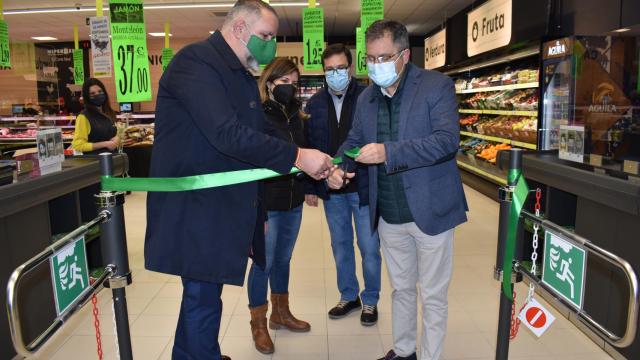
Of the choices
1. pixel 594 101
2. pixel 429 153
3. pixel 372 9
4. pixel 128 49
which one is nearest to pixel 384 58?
pixel 429 153

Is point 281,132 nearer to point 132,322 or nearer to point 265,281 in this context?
point 265,281

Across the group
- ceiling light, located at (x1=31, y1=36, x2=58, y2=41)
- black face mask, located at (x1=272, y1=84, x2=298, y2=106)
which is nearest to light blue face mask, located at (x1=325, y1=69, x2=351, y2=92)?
black face mask, located at (x1=272, y1=84, x2=298, y2=106)

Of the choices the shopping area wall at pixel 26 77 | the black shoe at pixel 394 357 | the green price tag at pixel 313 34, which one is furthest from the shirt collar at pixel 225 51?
the shopping area wall at pixel 26 77

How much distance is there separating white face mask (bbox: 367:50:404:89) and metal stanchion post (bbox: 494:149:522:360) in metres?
0.67

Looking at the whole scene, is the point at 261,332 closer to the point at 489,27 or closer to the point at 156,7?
the point at 489,27

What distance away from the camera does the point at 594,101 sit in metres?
4.21

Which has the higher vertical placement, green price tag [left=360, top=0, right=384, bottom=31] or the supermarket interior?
green price tag [left=360, top=0, right=384, bottom=31]

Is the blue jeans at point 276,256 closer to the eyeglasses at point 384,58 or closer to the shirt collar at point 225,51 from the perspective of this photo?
the eyeglasses at point 384,58

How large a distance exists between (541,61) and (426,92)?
401 cm

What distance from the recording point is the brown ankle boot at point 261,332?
9.63 feet

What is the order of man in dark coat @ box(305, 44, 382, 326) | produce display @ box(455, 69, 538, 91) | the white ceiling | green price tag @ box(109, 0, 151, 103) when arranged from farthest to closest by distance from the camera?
the white ceiling < produce display @ box(455, 69, 538, 91) < green price tag @ box(109, 0, 151, 103) < man in dark coat @ box(305, 44, 382, 326)

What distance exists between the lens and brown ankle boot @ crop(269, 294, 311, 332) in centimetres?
319

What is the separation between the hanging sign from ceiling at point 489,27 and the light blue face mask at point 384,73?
15.1ft

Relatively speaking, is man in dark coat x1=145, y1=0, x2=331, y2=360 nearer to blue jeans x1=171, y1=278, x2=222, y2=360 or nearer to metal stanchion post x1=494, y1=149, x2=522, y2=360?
blue jeans x1=171, y1=278, x2=222, y2=360
